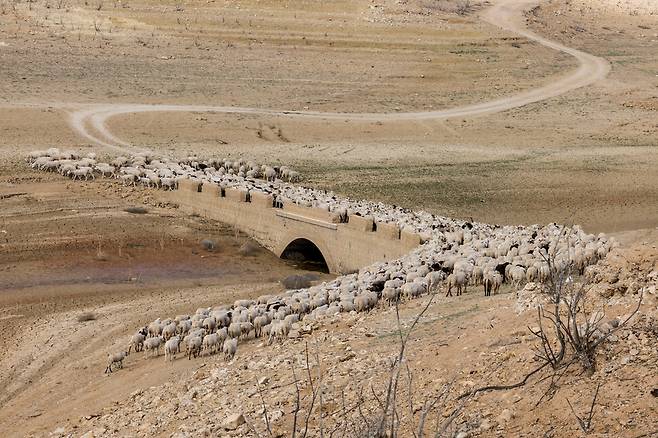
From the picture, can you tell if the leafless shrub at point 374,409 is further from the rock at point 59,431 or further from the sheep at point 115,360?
the sheep at point 115,360

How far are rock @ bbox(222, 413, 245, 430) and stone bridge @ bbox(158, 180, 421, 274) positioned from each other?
16.4 m

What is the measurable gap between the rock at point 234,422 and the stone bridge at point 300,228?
645 inches

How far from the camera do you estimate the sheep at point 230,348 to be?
72.1ft

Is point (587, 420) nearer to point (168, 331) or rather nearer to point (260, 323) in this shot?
point (260, 323)

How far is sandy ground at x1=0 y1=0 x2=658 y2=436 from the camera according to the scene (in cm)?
2444

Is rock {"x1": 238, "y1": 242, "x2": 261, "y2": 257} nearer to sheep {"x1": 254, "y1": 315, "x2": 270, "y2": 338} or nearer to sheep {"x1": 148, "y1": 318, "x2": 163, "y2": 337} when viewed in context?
sheep {"x1": 148, "y1": 318, "x2": 163, "y2": 337}

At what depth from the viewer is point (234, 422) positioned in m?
16.7

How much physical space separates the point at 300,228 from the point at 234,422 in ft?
69.2

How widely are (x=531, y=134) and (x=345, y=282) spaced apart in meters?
30.4

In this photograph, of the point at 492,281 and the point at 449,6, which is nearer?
the point at 492,281

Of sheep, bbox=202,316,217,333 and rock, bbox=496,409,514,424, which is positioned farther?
sheep, bbox=202,316,217,333

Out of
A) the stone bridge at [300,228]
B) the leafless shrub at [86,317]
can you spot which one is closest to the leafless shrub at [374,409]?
the leafless shrub at [86,317]

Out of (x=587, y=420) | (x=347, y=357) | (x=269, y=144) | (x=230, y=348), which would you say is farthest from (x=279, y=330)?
(x=269, y=144)

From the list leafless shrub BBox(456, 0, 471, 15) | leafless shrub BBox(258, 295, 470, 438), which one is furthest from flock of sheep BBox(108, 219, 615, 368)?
leafless shrub BBox(456, 0, 471, 15)
